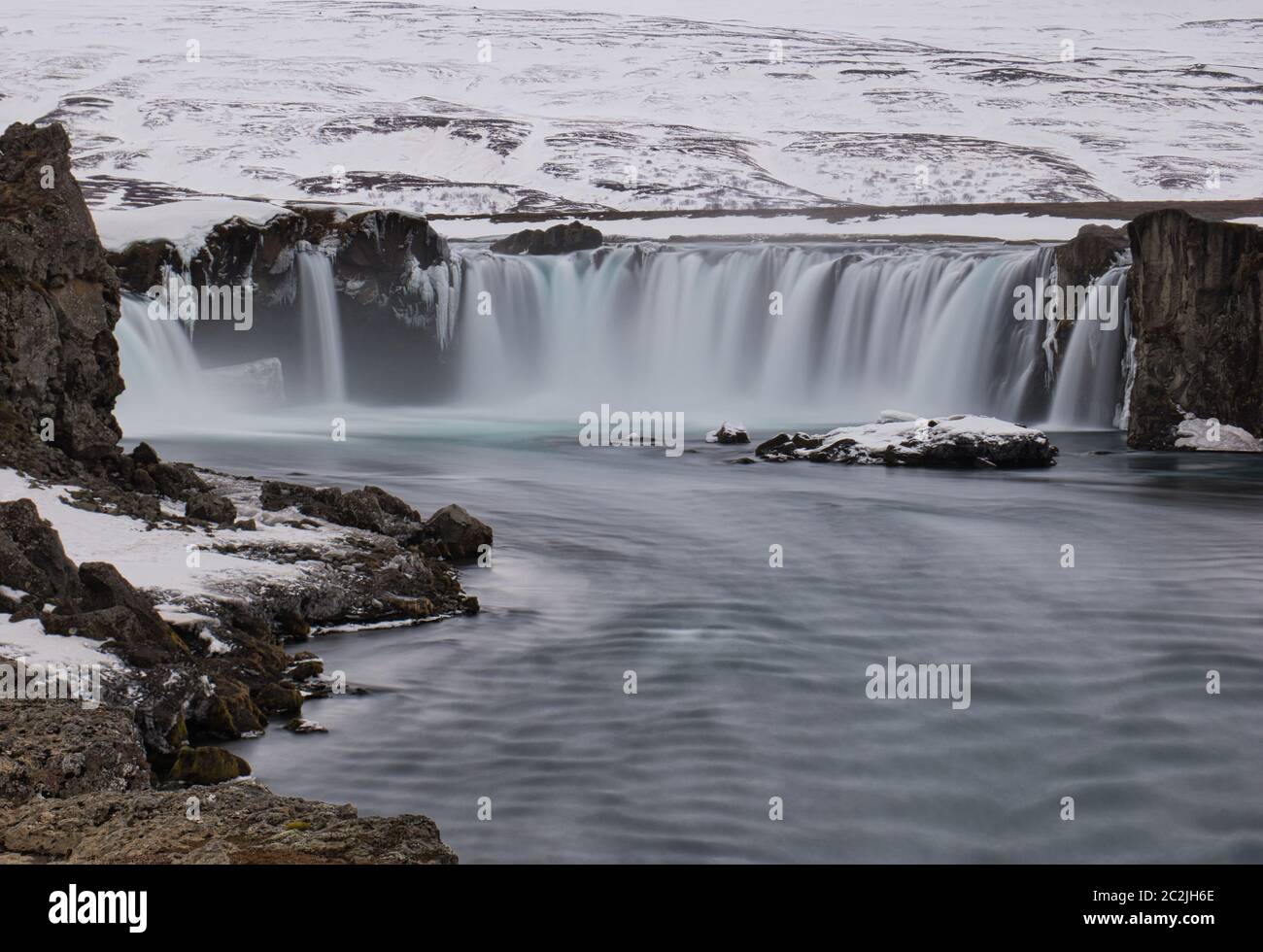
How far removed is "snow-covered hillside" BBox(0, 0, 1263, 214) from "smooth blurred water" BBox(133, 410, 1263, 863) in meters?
52.4

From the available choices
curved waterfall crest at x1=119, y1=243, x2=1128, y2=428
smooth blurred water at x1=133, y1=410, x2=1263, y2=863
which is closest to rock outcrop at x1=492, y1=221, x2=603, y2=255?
curved waterfall crest at x1=119, y1=243, x2=1128, y2=428

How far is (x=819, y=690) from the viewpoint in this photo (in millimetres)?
10961

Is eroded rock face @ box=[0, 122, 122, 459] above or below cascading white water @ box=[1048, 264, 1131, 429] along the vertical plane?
above

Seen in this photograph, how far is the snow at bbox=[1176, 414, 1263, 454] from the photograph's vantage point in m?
25.4

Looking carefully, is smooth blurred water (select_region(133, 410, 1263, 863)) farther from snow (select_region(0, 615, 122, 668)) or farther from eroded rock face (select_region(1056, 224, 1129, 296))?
eroded rock face (select_region(1056, 224, 1129, 296))

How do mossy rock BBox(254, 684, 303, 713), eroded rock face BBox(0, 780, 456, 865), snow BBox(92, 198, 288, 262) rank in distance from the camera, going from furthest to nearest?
1. snow BBox(92, 198, 288, 262)
2. mossy rock BBox(254, 684, 303, 713)
3. eroded rock face BBox(0, 780, 456, 865)

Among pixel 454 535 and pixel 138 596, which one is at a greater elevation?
pixel 138 596

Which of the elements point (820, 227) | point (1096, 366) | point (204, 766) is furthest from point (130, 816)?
point (820, 227)

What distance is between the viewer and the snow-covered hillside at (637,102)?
89312 millimetres

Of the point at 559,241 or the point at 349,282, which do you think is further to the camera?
the point at 559,241

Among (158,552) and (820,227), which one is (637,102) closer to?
(820,227)

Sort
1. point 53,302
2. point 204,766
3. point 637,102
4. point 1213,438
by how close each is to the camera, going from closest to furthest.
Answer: point 204,766
point 53,302
point 1213,438
point 637,102

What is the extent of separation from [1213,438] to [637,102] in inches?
4137
